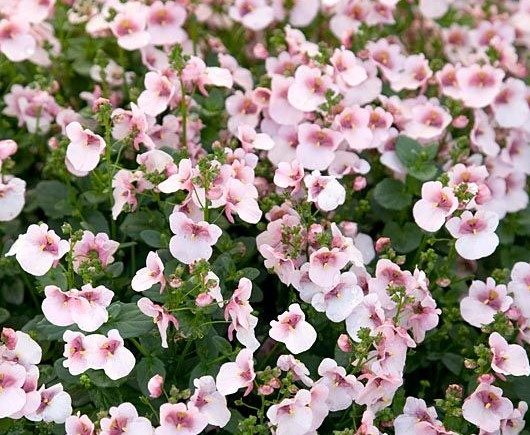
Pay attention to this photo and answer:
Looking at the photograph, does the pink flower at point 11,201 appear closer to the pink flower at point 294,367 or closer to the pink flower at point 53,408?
the pink flower at point 53,408

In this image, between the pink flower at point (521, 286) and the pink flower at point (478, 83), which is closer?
the pink flower at point (521, 286)

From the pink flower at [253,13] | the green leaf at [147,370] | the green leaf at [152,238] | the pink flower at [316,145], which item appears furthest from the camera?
the pink flower at [253,13]

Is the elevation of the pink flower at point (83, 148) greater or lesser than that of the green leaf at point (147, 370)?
greater

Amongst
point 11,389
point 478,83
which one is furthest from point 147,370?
point 478,83

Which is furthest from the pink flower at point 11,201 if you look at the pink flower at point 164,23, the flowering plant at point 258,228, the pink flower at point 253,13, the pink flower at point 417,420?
the pink flower at point 417,420

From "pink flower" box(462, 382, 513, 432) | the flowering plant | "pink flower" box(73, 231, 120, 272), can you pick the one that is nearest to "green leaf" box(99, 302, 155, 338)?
the flowering plant

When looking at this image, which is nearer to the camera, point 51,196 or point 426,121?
point 51,196

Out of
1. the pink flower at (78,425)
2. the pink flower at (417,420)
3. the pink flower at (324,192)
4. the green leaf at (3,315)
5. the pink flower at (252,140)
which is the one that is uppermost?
the pink flower at (324,192)

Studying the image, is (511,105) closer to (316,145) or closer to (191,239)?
(316,145)
